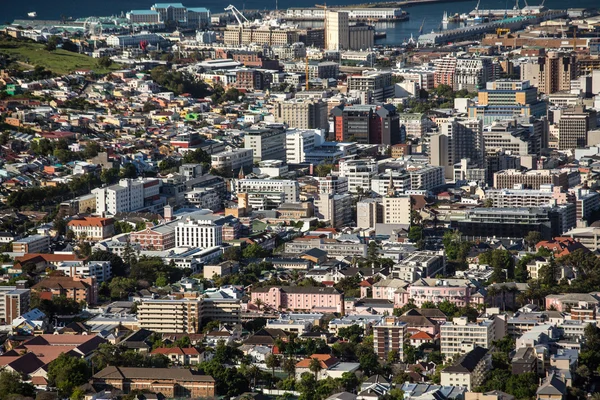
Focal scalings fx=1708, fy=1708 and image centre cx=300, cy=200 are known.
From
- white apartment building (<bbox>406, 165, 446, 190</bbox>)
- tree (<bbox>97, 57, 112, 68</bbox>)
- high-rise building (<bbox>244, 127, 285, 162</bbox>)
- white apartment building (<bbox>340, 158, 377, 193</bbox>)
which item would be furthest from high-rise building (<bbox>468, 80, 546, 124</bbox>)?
tree (<bbox>97, 57, 112, 68</bbox>)

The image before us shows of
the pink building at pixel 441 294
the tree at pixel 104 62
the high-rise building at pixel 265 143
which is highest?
the tree at pixel 104 62

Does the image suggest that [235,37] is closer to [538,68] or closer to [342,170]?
[538,68]

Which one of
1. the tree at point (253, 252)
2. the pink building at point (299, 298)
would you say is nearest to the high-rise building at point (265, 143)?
the tree at point (253, 252)

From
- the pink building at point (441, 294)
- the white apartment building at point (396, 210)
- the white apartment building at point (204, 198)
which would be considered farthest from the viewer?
the white apartment building at point (204, 198)

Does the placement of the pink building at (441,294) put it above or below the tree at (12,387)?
above

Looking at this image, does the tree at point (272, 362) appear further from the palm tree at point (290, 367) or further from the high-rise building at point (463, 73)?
the high-rise building at point (463, 73)

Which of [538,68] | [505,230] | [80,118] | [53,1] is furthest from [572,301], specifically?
[53,1]

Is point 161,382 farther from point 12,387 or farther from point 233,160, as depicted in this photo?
point 233,160

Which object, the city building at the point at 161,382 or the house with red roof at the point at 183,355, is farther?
the house with red roof at the point at 183,355
